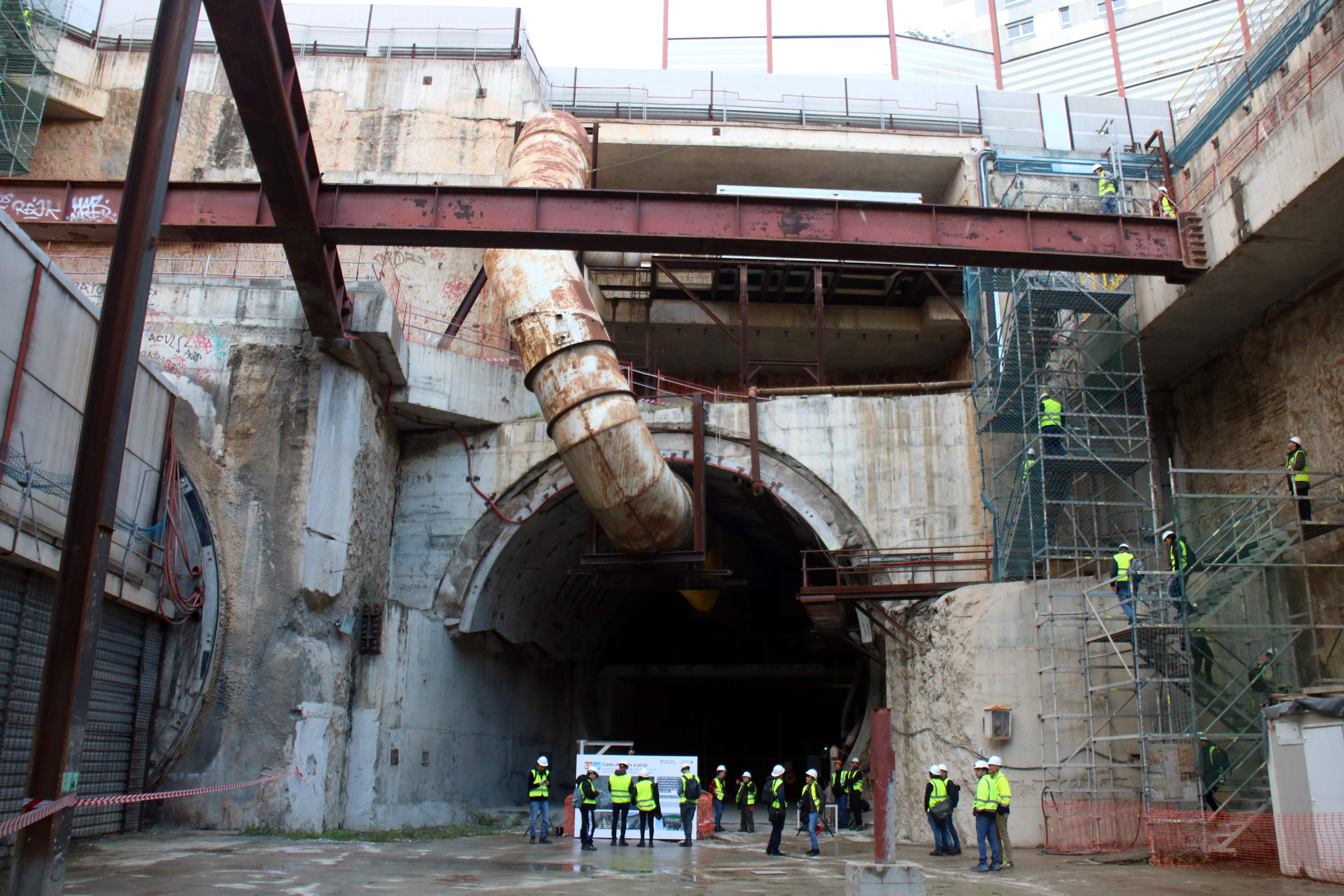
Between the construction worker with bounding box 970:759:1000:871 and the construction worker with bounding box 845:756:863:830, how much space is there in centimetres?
626

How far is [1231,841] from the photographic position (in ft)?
37.6

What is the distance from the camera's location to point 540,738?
22438mm

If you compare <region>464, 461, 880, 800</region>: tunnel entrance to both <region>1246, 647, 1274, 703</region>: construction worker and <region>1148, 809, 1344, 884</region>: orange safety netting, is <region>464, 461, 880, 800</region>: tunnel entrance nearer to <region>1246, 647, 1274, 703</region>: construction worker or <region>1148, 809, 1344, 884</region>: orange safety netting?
<region>1246, 647, 1274, 703</region>: construction worker

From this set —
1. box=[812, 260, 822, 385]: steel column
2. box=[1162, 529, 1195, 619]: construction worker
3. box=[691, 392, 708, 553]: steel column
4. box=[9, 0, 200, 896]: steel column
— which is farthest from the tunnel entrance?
box=[9, 0, 200, 896]: steel column

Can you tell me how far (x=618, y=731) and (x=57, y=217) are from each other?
19.1 m

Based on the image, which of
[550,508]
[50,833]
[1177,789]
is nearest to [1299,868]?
[1177,789]

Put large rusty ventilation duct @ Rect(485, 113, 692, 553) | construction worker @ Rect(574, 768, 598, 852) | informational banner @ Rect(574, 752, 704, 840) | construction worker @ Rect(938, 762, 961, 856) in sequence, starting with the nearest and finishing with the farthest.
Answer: construction worker @ Rect(938, 762, 961, 856), construction worker @ Rect(574, 768, 598, 852), large rusty ventilation duct @ Rect(485, 113, 692, 553), informational banner @ Rect(574, 752, 704, 840)

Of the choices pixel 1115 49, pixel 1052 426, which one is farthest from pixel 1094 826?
pixel 1115 49

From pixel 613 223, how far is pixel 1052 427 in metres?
7.49

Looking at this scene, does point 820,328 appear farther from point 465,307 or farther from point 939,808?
point 939,808

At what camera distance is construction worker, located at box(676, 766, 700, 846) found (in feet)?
47.7

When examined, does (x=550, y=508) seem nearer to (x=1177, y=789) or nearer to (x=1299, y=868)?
(x=1177, y=789)

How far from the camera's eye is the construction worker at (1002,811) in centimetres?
1133

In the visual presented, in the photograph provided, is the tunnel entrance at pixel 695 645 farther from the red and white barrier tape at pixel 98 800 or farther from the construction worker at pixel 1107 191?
the construction worker at pixel 1107 191
